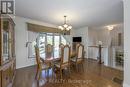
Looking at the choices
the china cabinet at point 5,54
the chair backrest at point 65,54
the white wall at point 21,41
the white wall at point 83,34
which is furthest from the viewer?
the white wall at point 83,34

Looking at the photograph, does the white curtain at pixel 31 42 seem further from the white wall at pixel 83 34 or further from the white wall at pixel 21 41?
the white wall at pixel 83 34

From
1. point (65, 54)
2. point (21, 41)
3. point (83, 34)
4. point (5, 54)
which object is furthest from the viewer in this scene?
point (83, 34)

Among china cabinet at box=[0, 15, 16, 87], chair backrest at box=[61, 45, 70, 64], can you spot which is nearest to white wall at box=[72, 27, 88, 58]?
chair backrest at box=[61, 45, 70, 64]

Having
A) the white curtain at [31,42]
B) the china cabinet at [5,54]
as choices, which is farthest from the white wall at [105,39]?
the china cabinet at [5,54]

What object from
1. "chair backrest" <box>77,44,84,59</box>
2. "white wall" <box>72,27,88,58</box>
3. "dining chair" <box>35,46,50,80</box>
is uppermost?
"white wall" <box>72,27,88,58</box>

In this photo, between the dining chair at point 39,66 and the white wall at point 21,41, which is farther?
the white wall at point 21,41

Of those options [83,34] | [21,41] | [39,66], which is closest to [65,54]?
[39,66]

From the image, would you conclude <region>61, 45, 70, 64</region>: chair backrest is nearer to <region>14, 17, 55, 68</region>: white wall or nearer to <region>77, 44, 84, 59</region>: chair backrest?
<region>77, 44, 84, 59</region>: chair backrest

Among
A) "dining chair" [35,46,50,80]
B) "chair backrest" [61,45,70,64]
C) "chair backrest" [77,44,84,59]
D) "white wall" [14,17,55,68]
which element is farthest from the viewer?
"white wall" [14,17,55,68]

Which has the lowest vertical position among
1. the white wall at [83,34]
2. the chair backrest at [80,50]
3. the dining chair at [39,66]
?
the dining chair at [39,66]

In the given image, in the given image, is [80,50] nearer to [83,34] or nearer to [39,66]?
[39,66]

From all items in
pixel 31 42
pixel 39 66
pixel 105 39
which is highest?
pixel 105 39

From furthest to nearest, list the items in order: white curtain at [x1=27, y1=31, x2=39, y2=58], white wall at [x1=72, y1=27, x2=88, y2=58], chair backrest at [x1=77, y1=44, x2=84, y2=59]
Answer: white wall at [x1=72, y1=27, x2=88, y2=58]
white curtain at [x1=27, y1=31, x2=39, y2=58]
chair backrest at [x1=77, y1=44, x2=84, y2=59]

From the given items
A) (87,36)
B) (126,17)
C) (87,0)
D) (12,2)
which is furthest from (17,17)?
(87,36)
